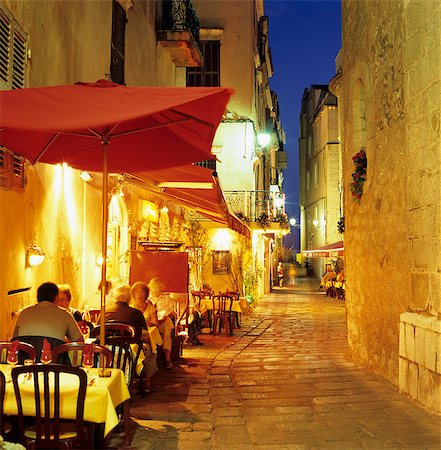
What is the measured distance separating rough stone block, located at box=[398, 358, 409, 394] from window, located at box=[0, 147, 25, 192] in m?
5.05

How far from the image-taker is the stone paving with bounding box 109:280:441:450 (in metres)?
5.29

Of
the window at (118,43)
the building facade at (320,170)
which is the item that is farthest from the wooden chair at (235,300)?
the building facade at (320,170)

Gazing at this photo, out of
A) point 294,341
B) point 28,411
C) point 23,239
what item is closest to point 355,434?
point 28,411

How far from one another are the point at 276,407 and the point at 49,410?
309cm

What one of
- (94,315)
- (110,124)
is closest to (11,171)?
(110,124)

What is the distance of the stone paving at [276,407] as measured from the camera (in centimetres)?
529

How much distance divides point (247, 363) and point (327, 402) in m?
2.97

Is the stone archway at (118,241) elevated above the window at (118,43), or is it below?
below

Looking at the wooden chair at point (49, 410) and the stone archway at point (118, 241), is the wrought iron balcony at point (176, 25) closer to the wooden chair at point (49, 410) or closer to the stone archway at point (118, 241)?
the stone archway at point (118, 241)

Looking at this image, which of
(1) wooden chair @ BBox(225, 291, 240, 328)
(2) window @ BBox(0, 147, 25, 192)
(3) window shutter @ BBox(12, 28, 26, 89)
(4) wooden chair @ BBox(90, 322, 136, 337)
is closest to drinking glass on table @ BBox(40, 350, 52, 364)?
(4) wooden chair @ BBox(90, 322, 136, 337)

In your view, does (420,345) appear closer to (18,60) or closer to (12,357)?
(12,357)

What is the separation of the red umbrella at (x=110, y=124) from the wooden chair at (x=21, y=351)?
651mm

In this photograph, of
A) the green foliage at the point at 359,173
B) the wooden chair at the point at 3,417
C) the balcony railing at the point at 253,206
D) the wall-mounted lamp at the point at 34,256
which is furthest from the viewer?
the balcony railing at the point at 253,206

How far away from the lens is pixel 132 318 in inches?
292
